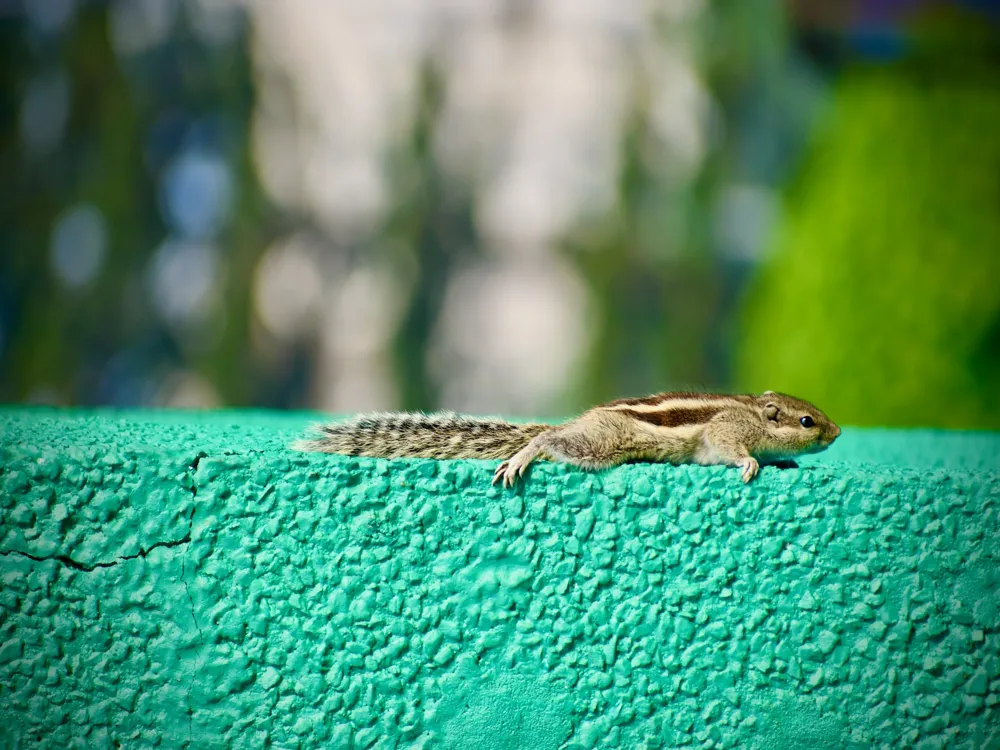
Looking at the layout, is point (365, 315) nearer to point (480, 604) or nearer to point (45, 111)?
point (45, 111)

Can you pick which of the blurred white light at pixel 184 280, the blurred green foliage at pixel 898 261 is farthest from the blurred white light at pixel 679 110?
the blurred white light at pixel 184 280

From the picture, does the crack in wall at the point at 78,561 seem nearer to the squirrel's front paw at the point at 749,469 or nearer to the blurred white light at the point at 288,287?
the squirrel's front paw at the point at 749,469

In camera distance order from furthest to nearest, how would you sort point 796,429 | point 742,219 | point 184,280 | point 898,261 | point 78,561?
1. point 742,219
2. point 184,280
3. point 898,261
4. point 796,429
5. point 78,561

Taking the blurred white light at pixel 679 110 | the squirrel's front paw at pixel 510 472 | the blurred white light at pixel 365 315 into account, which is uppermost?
the blurred white light at pixel 679 110

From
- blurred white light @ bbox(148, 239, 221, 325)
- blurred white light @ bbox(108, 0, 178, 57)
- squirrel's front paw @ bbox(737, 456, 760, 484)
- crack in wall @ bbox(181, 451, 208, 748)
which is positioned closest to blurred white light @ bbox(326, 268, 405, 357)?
blurred white light @ bbox(148, 239, 221, 325)

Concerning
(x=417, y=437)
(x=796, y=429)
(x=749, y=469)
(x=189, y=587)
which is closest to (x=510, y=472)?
(x=417, y=437)

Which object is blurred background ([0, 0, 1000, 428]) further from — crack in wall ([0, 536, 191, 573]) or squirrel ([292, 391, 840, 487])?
crack in wall ([0, 536, 191, 573])

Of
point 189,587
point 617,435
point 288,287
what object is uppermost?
point 288,287
